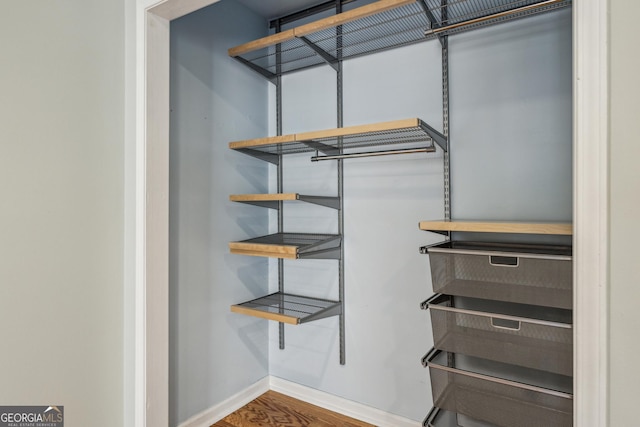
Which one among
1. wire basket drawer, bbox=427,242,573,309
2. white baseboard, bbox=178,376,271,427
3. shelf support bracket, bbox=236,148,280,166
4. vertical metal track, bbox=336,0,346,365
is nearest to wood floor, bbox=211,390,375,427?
white baseboard, bbox=178,376,271,427

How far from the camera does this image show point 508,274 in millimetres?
1134

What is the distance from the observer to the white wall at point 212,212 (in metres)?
1.67

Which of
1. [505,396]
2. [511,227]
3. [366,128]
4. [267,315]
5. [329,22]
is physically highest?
[329,22]

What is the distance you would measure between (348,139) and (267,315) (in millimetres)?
884

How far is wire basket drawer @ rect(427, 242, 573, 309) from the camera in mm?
1062

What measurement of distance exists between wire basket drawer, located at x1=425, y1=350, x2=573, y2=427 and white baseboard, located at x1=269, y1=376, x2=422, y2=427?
1.63 feet

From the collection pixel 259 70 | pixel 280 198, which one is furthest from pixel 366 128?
pixel 259 70

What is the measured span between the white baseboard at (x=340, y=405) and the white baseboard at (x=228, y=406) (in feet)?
0.26

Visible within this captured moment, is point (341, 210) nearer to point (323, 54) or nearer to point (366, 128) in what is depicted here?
point (366, 128)

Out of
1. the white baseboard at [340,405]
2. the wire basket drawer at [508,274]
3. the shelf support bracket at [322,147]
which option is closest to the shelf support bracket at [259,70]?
the shelf support bracket at [322,147]

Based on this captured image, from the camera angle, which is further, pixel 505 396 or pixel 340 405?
pixel 340 405
